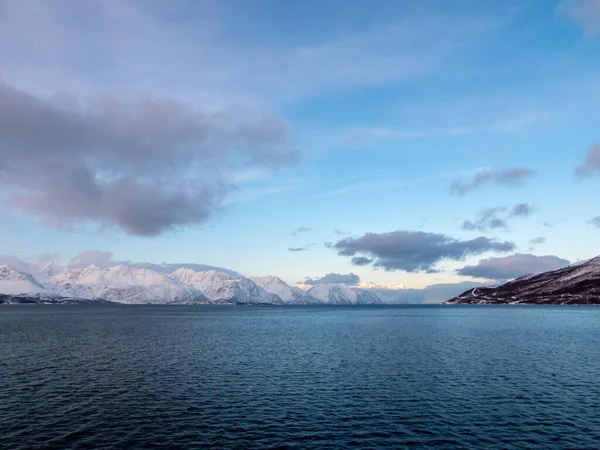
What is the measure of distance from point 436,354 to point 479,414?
49269mm

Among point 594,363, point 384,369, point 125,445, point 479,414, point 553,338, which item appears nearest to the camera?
point 125,445

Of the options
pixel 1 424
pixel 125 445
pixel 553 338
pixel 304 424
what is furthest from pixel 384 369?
pixel 553 338

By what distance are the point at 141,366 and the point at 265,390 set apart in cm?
3361

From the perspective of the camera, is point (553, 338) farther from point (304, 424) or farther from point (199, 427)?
point (199, 427)

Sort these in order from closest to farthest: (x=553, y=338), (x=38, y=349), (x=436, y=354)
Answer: (x=436, y=354) < (x=38, y=349) < (x=553, y=338)

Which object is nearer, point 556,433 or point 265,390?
point 556,433

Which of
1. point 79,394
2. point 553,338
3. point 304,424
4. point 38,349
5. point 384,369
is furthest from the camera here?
point 553,338

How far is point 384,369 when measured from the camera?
80938 millimetres

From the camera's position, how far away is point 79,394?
2398 inches

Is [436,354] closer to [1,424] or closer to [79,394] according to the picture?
[79,394]

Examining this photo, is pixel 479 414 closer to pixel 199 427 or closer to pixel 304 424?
pixel 304 424

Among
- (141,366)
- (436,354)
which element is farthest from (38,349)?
(436,354)

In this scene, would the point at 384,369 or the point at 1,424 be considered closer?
the point at 1,424

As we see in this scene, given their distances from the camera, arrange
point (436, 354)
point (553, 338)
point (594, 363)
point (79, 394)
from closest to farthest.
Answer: point (79, 394)
point (594, 363)
point (436, 354)
point (553, 338)
